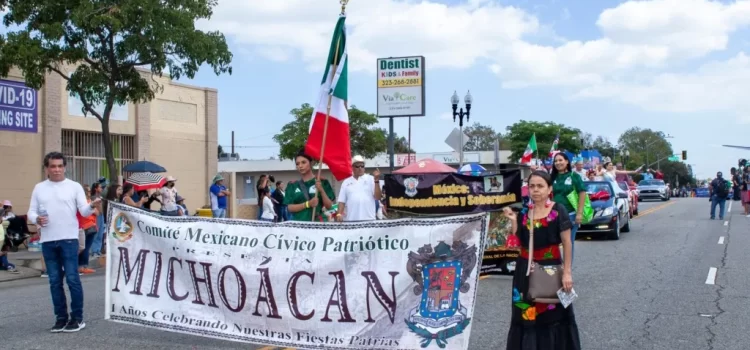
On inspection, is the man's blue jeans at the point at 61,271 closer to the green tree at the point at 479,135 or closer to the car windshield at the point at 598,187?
the car windshield at the point at 598,187

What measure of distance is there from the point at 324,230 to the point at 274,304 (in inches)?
29.5

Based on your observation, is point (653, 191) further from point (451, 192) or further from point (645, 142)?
point (645, 142)

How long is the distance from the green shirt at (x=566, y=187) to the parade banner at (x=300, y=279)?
358 centimetres

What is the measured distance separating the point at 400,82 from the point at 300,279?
78.0ft

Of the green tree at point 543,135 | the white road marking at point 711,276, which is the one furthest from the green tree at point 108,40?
the green tree at point 543,135

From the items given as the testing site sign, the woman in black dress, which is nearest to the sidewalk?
the woman in black dress

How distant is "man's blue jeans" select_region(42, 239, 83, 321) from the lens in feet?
24.4

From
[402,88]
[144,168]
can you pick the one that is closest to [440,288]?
[144,168]

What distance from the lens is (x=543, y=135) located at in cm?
7388

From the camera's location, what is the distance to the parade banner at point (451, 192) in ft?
32.0

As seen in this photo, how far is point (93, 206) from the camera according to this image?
750 cm

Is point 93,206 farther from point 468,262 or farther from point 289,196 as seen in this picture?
point 468,262

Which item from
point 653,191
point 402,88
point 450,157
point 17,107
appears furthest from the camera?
point 450,157

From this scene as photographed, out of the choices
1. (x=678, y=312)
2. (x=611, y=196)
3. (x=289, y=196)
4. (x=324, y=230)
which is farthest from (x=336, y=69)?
(x=611, y=196)
